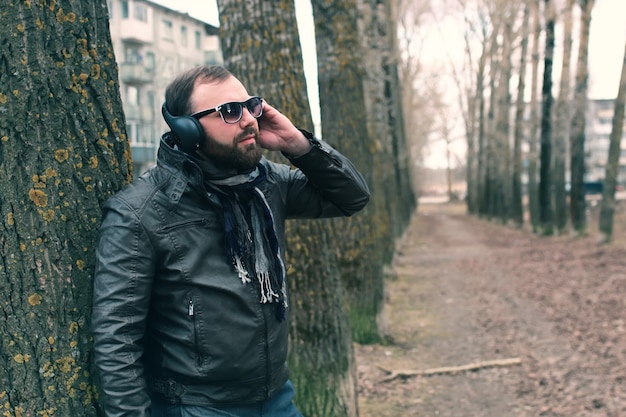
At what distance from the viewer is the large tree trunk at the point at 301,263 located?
5562 millimetres

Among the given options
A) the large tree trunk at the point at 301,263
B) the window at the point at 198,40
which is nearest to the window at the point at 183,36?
the window at the point at 198,40

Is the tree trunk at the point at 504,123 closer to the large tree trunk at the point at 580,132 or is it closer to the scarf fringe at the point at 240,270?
the large tree trunk at the point at 580,132

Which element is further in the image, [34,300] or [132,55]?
[132,55]

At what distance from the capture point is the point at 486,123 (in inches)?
1676

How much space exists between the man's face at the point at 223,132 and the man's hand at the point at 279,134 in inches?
14.1

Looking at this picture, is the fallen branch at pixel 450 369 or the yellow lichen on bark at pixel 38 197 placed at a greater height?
the yellow lichen on bark at pixel 38 197

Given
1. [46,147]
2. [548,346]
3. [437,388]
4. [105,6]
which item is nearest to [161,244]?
[46,147]

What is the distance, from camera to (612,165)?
1952 centimetres

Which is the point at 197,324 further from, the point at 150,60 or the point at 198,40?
the point at 198,40

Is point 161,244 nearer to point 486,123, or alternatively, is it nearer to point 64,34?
point 64,34

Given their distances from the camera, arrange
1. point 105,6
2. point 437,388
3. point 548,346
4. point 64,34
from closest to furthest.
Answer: point 64,34, point 105,6, point 437,388, point 548,346

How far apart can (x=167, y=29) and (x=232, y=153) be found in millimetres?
55997

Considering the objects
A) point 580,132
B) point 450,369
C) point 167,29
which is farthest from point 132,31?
point 450,369

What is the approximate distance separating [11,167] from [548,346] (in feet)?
25.7
